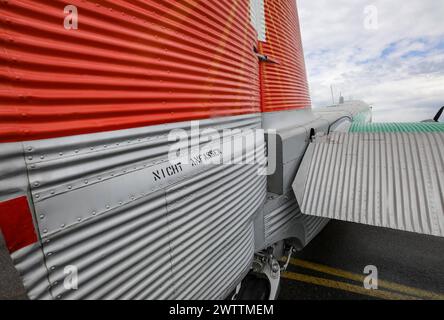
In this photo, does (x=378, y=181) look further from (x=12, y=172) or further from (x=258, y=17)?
(x=12, y=172)

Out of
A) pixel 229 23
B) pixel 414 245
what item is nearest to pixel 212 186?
pixel 229 23

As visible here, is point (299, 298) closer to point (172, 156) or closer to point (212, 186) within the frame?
point (212, 186)

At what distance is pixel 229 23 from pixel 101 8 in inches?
71.4

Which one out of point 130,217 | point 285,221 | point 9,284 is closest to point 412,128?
point 285,221

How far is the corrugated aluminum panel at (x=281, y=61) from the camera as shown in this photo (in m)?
4.29

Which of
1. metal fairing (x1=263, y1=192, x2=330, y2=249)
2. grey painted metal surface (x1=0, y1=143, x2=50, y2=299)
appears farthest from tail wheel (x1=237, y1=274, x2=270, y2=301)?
grey painted metal surface (x1=0, y1=143, x2=50, y2=299)

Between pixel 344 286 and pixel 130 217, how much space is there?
15.5 feet

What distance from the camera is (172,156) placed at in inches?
82.8

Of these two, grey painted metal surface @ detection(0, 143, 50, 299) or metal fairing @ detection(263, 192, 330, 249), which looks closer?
grey painted metal surface @ detection(0, 143, 50, 299)

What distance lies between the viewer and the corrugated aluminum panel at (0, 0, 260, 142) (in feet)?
4.06

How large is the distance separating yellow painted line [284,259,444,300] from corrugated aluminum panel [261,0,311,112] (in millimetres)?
3616

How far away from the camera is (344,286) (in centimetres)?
466

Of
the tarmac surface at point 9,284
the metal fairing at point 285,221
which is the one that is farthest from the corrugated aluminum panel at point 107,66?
the tarmac surface at point 9,284

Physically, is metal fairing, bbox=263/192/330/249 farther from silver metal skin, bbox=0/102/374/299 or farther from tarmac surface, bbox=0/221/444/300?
tarmac surface, bbox=0/221/444/300
